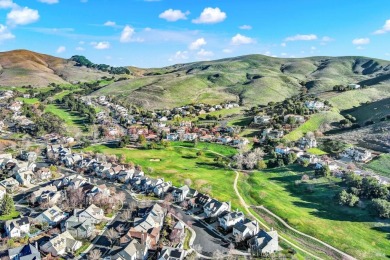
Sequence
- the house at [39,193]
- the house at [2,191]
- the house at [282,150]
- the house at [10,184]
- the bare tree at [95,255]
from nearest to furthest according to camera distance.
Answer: the bare tree at [95,255]
the house at [39,193]
the house at [2,191]
the house at [10,184]
the house at [282,150]

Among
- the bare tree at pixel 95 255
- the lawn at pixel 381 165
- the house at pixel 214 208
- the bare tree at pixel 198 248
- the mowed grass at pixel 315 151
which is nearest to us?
the bare tree at pixel 95 255

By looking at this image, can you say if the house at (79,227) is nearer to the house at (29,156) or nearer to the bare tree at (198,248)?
the bare tree at (198,248)

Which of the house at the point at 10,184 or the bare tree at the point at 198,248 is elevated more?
the house at the point at 10,184

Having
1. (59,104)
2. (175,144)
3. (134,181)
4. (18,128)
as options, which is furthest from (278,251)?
(59,104)

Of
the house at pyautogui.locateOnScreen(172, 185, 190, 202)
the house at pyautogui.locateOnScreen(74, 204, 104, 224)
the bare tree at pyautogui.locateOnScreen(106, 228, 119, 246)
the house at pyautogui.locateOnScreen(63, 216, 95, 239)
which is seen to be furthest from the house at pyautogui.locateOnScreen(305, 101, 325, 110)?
the house at pyautogui.locateOnScreen(63, 216, 95, 239)

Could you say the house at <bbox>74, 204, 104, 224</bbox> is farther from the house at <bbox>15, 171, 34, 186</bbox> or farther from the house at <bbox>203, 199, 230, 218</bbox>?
the house at <bbox>15, 171, 34, 186</bbox>

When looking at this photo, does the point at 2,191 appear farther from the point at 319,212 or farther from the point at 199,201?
the point at 319,212

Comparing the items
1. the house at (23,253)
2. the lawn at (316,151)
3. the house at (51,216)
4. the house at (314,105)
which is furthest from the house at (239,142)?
the house at (23,253)
